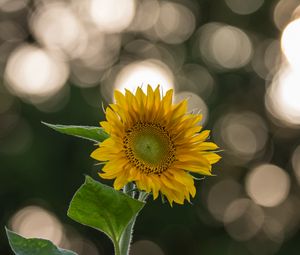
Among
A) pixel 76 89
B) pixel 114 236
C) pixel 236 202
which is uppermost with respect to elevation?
pixel 114 236

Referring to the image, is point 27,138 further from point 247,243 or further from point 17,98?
point 247,243

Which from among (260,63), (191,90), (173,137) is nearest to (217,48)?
(260,63)

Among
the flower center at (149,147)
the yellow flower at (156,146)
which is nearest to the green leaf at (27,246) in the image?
the yellow flower at (156,146)

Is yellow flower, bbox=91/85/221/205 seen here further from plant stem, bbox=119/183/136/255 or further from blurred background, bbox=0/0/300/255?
blurred background, bbox=0/0/300/255

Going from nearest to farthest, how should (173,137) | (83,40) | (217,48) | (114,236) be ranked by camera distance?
(114,236), (173,137), (217,48), (83,40)

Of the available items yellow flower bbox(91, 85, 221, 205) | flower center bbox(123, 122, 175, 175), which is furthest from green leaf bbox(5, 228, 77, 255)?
flower center bbox(123, 122, 175, 175)

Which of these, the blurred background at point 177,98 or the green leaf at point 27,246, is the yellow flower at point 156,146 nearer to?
the green leaf at point 27,246
